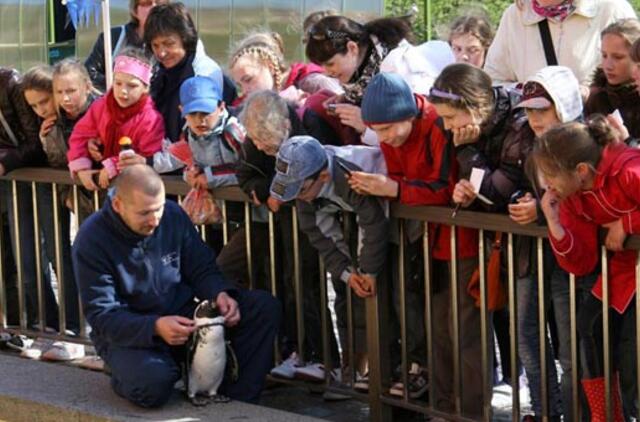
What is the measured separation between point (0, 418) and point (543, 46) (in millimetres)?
3068

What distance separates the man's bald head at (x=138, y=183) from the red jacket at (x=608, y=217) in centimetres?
187

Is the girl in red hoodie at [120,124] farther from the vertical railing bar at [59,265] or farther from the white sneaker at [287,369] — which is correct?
the white sneaker at [287,369]

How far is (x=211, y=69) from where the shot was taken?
24.2 ft

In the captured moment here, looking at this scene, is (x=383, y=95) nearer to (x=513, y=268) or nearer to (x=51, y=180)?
(x=513, y=268)

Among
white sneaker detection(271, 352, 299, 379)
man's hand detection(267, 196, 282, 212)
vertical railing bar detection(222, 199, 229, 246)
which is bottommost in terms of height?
white sneaker detection(271, 352, 299, 379)

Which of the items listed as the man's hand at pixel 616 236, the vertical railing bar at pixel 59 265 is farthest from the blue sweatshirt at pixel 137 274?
the man's hand at pixel 616 236

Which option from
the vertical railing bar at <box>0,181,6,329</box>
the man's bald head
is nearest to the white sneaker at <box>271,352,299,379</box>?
the man's bald head

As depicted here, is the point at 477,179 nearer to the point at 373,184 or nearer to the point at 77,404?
the point at 373,184

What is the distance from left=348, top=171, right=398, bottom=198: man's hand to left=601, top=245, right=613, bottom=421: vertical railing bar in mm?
999

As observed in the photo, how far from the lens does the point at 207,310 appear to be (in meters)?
6.52

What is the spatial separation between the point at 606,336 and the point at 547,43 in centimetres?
175

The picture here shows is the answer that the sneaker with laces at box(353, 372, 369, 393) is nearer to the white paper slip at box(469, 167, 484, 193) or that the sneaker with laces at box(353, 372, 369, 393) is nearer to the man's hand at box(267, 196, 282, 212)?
the man's hand at box(267, 196, 282, 212)

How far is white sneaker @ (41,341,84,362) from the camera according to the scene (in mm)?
7754

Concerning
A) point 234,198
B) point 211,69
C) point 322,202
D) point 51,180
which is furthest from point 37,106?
point 322,202
